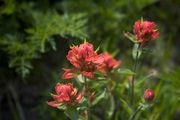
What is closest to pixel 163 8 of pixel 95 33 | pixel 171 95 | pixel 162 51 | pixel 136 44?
pixel 162 51

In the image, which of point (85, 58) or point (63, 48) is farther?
point (63, 48)

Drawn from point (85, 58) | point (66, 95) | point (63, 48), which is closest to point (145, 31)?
point (85, 58)

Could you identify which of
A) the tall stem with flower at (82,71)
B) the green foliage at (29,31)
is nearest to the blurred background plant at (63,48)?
the green foliage at (29,31)

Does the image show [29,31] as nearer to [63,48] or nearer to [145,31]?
[63,48]

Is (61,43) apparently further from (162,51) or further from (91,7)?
(162,51)

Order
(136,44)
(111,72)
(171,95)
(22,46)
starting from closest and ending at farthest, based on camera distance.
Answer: (136,44) → (111,72) → (22,46) → (171,95)

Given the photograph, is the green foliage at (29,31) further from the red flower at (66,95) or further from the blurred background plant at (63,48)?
the red flower at (66,95)

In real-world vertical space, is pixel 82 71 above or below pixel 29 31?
below
